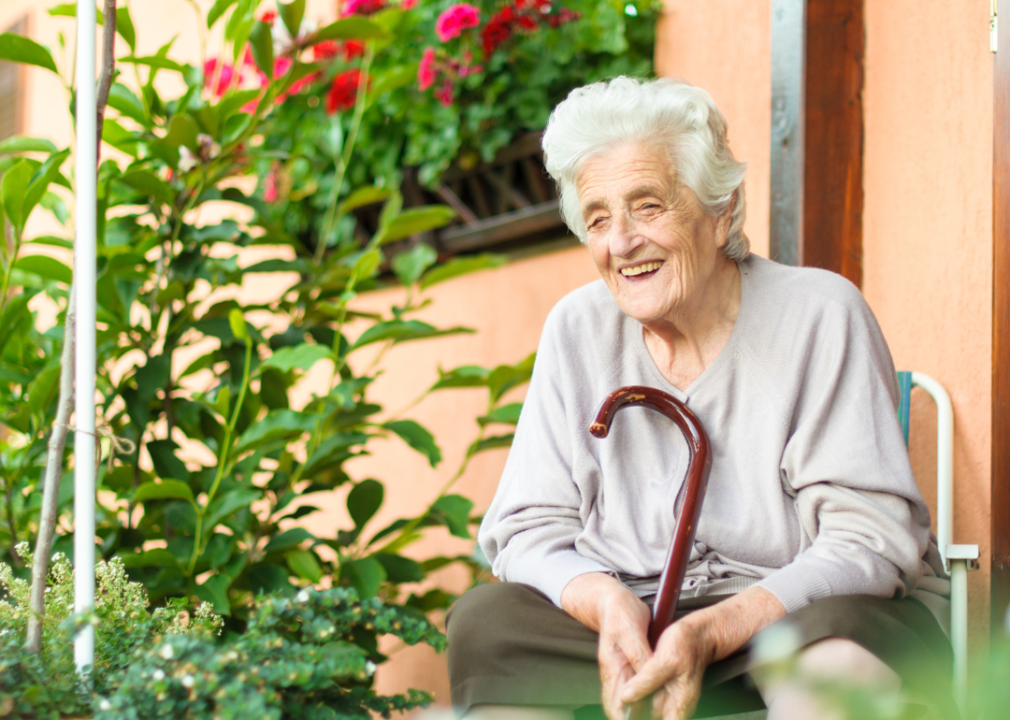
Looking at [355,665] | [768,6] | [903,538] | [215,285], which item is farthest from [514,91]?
[355,665]

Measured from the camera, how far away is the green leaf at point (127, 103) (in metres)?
1.89

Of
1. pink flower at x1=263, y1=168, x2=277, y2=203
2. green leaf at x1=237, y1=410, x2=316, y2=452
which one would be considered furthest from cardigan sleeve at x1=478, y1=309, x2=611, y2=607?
pink flower at x1=263, y1=168, x2=277, y2=203

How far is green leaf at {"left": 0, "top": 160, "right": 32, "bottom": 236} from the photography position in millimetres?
1564

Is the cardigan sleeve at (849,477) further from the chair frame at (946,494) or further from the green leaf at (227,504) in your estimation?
the green leaf at (227,504)

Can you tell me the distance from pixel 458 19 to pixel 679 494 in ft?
4.95

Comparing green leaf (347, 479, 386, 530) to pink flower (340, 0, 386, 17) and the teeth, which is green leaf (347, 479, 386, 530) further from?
pink flower (340, 0, 386, 17)

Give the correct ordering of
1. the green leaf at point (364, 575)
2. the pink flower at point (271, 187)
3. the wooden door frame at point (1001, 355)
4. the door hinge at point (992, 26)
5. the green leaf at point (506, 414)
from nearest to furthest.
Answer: the wooden door frame at point (1001, 355)
the door hinge at point (992, 26)
the green leaf at point (364, 575)
the green leaf at point (506, 414)
the pink flower at point (271, 187)

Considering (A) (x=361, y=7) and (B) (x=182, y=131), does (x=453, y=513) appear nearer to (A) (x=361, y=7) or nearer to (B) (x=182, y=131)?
(B) (x=182, y=131)

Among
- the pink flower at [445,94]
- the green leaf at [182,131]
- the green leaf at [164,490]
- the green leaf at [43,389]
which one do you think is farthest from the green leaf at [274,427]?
the pink flower at [445,94]

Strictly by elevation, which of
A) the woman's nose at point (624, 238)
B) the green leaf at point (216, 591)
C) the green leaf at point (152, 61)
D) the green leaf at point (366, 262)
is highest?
the green leaf at point (152, 61)

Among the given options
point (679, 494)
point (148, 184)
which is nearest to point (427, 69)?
point (148, 184)

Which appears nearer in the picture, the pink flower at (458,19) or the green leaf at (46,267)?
the green leaf at (46,267)

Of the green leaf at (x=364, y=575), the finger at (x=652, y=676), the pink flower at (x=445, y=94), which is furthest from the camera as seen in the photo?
the pink flower at (x=445, y=94)

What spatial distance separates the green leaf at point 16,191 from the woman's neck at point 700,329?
109cm
